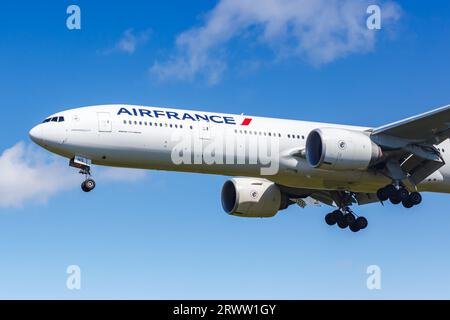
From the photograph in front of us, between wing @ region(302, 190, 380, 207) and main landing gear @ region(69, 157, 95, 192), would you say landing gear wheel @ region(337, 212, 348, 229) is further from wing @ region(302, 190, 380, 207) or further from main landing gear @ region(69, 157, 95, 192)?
main landing gear @ region(69, 157, 95, 192)

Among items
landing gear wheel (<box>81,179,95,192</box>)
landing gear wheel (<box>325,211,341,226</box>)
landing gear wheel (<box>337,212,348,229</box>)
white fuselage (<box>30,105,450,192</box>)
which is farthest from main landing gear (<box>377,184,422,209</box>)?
landing gear wheel (<box>81,179,95,192</box>)

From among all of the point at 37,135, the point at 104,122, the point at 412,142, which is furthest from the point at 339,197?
the point at 37,135

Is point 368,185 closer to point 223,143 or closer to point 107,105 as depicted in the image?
point 223,143

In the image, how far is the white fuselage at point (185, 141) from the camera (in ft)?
110

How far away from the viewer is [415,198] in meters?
35.8

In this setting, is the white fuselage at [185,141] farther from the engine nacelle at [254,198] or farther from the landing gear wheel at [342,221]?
the landing gear wheel at [342,221]

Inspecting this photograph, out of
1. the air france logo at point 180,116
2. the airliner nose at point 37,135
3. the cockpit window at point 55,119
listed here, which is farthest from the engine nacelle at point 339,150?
the airliner nose at point 37,135

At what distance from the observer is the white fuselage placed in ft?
110

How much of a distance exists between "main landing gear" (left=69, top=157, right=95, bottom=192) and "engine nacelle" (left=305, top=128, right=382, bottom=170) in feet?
29.5

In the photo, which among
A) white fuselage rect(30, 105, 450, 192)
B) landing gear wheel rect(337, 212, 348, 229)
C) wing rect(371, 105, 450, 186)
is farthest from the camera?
landing gear wheel rect(337, 212, 348, 229)

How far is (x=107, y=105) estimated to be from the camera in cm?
3475

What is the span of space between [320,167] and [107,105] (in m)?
9.22

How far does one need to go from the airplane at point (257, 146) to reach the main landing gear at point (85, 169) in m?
0.04

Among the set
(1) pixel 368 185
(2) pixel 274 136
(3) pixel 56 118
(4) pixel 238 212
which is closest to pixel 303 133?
(2) pixel 274 136
